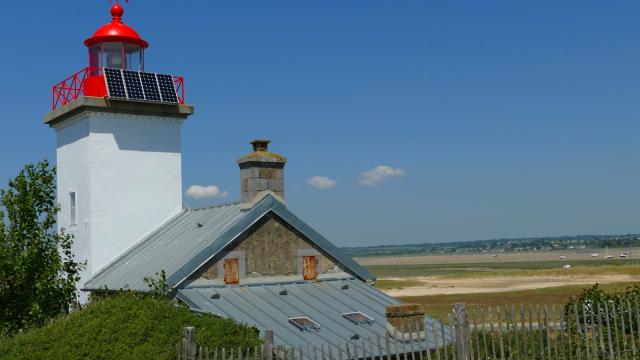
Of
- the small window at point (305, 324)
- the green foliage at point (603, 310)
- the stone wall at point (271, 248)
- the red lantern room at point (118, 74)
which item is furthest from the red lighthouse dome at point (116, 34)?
the green foliage at point (603, 310)

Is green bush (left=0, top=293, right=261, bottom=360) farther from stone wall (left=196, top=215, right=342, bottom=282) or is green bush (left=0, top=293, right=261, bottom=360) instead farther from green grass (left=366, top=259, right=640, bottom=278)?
green grass (left=366, top=259, right=640, bottom=278)

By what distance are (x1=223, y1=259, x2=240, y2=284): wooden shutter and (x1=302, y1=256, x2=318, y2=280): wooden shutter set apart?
1.93 meters

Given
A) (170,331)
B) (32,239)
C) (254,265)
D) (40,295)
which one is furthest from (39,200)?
(170,331)

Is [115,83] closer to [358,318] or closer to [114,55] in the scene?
[114,55]

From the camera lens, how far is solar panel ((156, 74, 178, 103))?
23.6 m

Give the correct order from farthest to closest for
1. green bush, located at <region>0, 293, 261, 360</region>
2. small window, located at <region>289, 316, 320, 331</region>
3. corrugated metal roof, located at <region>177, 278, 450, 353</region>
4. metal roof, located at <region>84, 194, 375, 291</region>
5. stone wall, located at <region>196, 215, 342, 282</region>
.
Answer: stone wall, located at <region>196, 215, 342, 282</region>, metal roof, located at <region>84, 194, 375, 291</region>, small window, located at <region>289, 316, 320, 331</region>, corrugated metal roof, located at <region>177, 278, 450, 353</region>, green bush, located at <region>0, 293, 261, 360</region>

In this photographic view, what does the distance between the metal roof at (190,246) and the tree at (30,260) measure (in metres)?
1.70

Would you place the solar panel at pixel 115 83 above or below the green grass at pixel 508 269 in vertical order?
above

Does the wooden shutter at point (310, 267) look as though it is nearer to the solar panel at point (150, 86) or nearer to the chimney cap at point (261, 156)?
the chimney cap at point (261, 156)

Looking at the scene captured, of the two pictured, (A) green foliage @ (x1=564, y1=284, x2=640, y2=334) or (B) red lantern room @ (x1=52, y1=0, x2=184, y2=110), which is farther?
(B) red lantern room @ (x1=52, y1=0, x2=184, y2=110)

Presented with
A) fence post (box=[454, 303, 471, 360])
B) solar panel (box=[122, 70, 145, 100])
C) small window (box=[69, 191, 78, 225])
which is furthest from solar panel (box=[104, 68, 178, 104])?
fence post (box=[454, 303, 471, 360])

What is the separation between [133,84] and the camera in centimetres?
2308

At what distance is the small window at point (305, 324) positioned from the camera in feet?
53.8

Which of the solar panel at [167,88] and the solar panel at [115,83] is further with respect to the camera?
the solar panel at [167,88]
